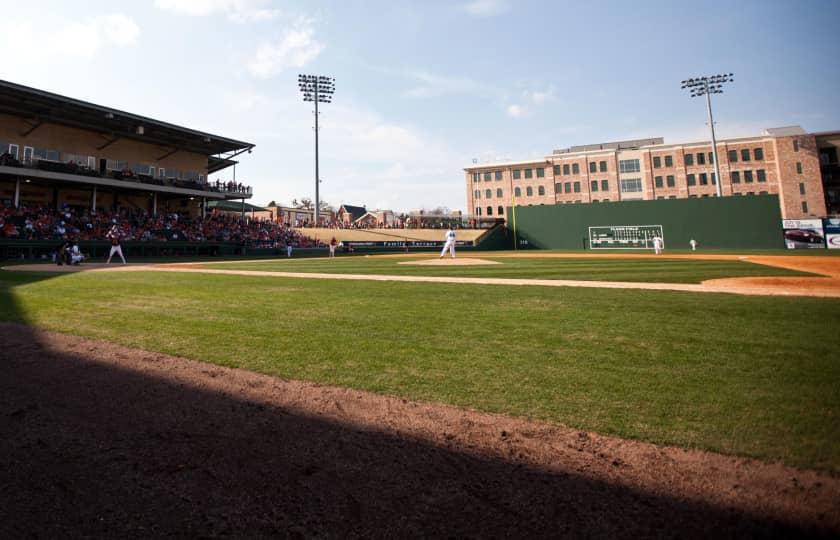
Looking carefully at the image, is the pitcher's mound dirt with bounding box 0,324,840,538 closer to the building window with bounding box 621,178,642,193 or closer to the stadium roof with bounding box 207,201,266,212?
the stadium roof with bounding box 207,201,266,212

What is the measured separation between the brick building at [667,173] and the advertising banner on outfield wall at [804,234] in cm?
Answer: 1198

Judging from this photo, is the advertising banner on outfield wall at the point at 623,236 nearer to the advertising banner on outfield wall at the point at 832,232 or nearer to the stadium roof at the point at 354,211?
the advertising banner on outfield wall at the point at 832,232

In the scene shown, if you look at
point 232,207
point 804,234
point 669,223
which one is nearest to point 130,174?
point 232,207

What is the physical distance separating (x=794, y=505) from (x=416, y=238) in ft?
155

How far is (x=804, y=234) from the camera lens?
3650 centimetres

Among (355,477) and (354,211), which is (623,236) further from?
(354,211)

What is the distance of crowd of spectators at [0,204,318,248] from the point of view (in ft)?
80.9

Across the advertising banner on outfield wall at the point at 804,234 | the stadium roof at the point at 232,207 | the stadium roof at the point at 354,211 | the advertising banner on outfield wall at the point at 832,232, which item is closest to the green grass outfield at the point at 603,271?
the advertising banner on outfield wall at the point at 804,234

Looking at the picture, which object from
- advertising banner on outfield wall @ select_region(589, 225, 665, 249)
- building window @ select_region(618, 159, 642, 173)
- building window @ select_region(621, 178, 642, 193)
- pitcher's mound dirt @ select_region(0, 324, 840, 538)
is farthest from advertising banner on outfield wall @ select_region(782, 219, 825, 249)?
pitcher's mound dirt @ select_region(0, 324, 840, 538)

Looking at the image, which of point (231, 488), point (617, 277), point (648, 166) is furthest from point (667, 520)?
point (648, 166)

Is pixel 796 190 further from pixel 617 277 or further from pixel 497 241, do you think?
pixel 617 277

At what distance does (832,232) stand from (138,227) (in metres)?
58.4

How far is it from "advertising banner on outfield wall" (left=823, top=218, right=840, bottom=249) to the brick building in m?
13.2

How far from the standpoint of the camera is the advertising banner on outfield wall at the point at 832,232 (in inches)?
1387
